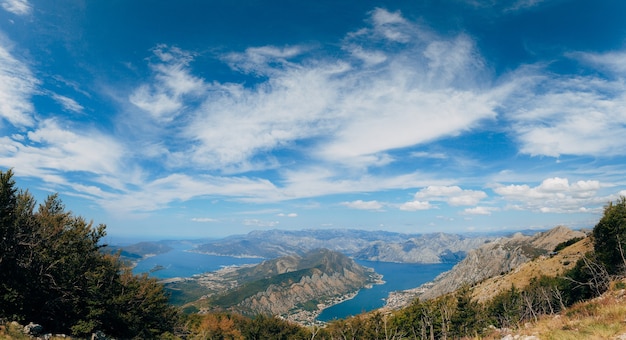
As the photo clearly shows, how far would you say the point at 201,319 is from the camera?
382ft

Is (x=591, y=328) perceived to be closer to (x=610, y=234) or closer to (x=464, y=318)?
(x=610, y=234)

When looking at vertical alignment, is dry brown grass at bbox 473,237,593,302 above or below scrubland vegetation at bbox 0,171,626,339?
below

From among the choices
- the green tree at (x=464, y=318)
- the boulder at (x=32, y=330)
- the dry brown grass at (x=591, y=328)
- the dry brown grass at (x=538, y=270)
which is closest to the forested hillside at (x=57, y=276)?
the boulder at (x=32, y=330)

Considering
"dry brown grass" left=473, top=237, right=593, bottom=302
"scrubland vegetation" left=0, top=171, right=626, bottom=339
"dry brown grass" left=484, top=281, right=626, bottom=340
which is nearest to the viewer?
"dry brown grass" left=484, top=281, right=626, bottom=340

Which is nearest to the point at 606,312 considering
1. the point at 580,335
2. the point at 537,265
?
the point at 580,335

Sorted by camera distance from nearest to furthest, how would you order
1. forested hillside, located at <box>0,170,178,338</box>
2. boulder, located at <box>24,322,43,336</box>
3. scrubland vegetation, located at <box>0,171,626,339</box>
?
1. scrubland vegetation, located at <box>0,171,626,339</box>
2. boulder, located at <box>24,322,43,336</box>
3. forested hillside, located at <box>0,170,178,338</box>

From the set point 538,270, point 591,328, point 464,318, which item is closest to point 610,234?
point 464,318

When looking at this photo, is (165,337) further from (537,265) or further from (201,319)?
(537,265)

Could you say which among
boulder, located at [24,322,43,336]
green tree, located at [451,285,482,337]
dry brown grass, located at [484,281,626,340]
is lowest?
green tree, located at [451,285,482,337]


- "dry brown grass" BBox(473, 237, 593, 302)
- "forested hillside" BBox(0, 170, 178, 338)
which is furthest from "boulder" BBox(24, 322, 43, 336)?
"dry brown grass" BBox(473, 237, 593, 302)

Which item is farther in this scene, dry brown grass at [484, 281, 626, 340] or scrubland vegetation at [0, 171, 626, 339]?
scrubland vegetation at [0, 171, 626, 339]

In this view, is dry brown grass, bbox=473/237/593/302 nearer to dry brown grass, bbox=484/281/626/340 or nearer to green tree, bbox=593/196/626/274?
green tree, bbox=593/196/626/274

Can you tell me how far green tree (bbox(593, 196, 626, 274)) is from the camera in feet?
168

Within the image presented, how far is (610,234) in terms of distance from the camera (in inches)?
2122
